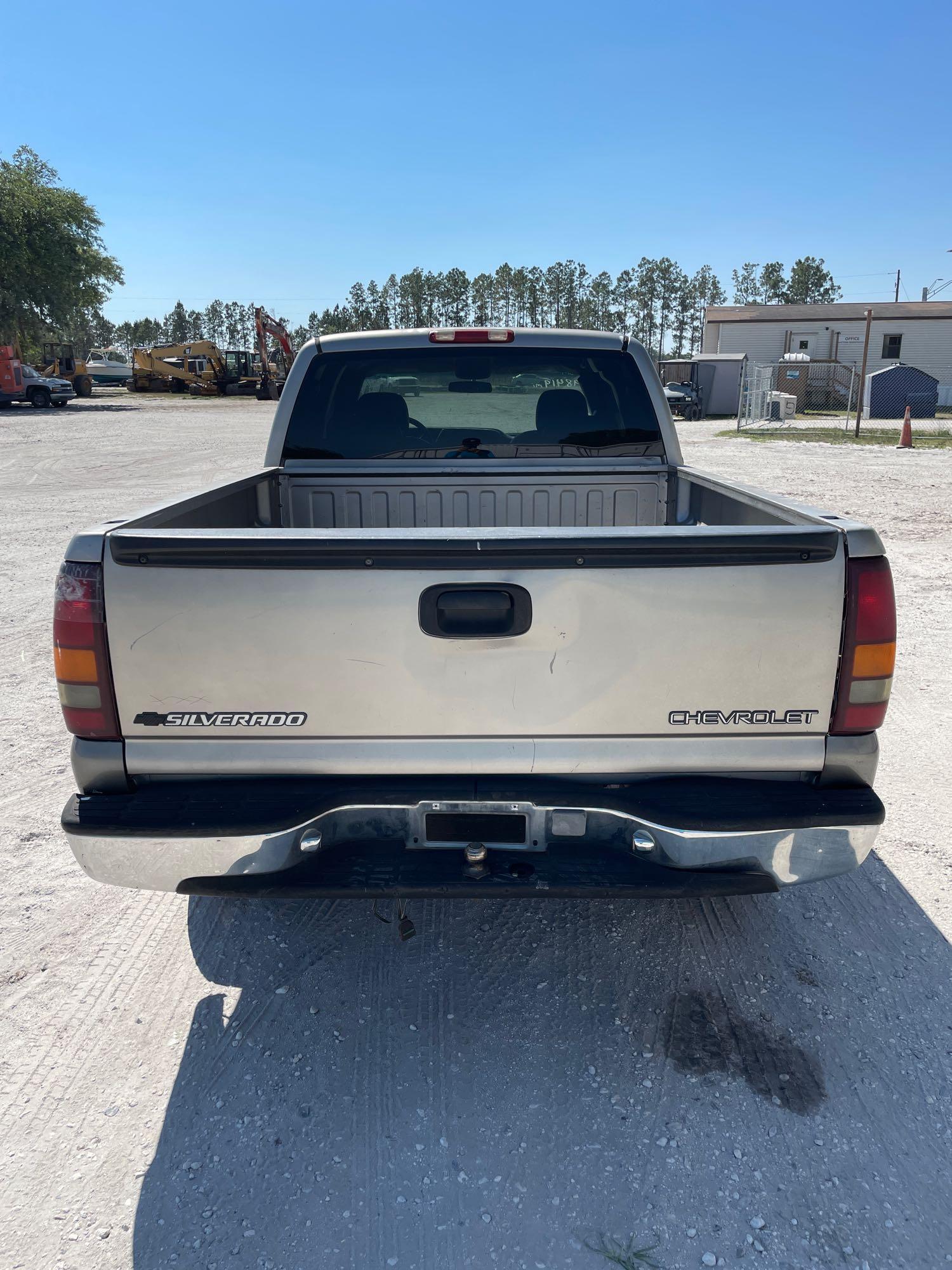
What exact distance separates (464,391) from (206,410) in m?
36.8

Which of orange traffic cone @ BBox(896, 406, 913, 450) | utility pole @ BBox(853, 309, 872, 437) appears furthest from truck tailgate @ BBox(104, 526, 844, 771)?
utility pole @ BBox(853, 309, 872, 437)

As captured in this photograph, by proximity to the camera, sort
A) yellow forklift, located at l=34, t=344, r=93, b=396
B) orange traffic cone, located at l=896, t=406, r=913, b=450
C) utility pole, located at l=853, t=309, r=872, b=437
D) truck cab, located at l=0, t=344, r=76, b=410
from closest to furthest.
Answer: orange traffic cone, located at l=896, t=406, r=913, b=450, utility pole, located at l=853, t=309, r=872, b=437, truck cab, located at l=0, t=344, r=76, b=410, yellow forklift, located at l=34, t=344, r=93, b=396

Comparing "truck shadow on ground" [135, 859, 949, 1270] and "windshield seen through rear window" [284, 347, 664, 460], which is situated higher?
"windshield seen through rear window" [284, 347, 664, 460]

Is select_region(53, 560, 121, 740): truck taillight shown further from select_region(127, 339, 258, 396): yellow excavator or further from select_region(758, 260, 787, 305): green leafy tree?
select_region(758, 260, 787, 305): green leafy tree

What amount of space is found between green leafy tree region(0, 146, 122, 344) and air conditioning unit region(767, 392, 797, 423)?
38009mm

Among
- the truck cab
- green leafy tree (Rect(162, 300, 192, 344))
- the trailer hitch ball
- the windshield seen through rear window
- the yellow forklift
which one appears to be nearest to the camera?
the trailer hitch ball

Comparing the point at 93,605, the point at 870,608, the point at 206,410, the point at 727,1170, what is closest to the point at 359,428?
the point at 93,605

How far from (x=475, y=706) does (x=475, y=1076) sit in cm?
110

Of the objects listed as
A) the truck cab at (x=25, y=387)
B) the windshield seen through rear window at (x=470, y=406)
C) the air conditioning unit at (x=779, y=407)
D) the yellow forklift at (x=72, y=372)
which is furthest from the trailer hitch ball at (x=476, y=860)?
the yellow forklift at (x=72, y=372)

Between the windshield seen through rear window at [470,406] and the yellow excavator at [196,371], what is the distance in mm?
47328

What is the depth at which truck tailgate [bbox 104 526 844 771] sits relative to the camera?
227 centimetres

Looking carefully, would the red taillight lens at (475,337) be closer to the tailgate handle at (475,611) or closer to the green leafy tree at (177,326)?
the tailgate handle at (475,611)

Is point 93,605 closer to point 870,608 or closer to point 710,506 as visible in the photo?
point 870,608

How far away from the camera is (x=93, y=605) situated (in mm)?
2301
